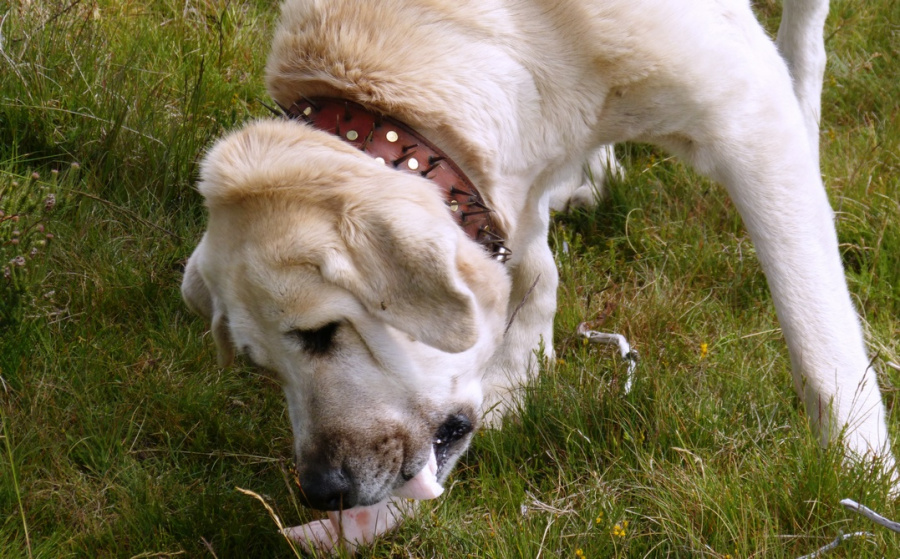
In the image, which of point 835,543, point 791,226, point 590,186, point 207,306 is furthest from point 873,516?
point 590,186

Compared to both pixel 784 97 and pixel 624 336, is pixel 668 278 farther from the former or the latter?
pixel 784 97

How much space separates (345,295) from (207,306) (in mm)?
771

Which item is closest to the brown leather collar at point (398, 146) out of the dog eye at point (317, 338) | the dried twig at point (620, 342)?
the dog eye at point (317, 338)

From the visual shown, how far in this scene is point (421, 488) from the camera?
2.82m

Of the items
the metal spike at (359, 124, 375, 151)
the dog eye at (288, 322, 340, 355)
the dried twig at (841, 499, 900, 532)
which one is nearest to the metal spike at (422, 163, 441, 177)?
the metal spike at (359, 124, 375, 151)

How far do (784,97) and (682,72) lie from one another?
48cm

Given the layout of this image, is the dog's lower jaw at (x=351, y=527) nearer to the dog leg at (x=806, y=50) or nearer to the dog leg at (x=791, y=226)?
the dog leg at (x=791, y=226)

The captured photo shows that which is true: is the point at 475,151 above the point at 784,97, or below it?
below

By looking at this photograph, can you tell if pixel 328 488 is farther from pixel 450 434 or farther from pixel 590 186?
pixel 590 186

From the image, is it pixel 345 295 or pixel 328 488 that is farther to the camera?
pixel 328 488

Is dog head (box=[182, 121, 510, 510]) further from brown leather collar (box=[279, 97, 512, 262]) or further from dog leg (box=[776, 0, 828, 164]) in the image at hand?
dog leg (box=[776, 0, 828, 164])

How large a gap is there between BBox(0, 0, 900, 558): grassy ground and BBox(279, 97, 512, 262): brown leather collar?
2.32 ft

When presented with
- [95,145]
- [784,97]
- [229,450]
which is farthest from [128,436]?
[784,97]

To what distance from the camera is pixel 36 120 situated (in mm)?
4363
